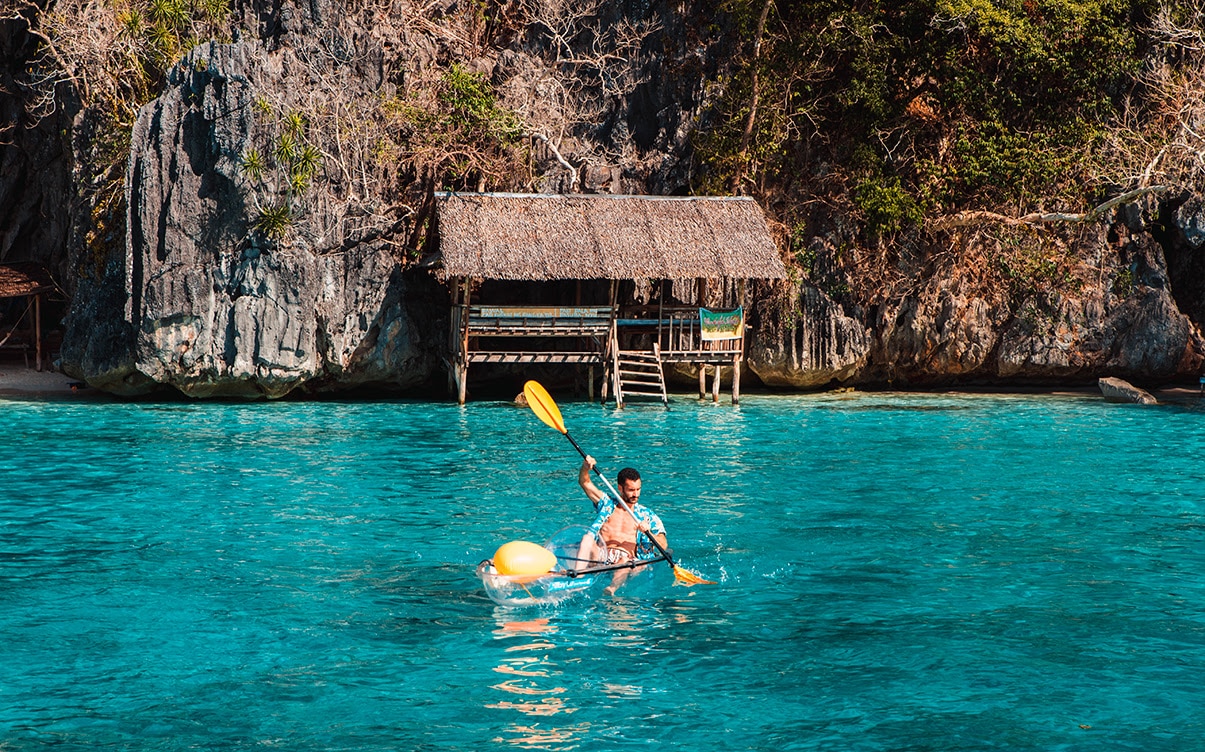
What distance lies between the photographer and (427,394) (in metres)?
25.4

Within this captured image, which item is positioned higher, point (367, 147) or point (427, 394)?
point (367, 147)

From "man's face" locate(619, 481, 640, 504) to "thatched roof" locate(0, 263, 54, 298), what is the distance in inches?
832

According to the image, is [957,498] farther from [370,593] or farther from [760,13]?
[760,13]

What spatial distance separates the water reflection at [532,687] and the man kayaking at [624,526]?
3.56ft

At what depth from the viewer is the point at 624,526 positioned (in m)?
10.3

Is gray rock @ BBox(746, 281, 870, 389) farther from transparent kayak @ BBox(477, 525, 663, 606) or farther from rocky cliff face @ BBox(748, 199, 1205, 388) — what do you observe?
transparent kayak @ BBox(477, 525, 663, 606)

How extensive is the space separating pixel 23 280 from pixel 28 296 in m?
0.87

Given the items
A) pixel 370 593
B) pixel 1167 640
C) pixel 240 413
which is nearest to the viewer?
pixel 1167 640

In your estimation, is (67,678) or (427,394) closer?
(67,678)

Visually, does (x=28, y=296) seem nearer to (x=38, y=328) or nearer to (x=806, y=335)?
(x=38, y=328)

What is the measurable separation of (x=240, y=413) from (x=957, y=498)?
1361cm

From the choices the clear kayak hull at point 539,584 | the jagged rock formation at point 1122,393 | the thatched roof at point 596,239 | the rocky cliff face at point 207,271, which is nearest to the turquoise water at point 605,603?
the clear kayak hull at point 539,584

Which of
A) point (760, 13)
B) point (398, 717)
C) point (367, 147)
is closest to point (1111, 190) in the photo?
point (760, 13)

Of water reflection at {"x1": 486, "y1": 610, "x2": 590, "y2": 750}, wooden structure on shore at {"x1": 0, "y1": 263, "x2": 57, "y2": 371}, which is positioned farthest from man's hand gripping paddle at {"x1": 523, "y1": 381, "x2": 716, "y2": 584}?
wooden structure on shore at {"x1": 0, "y1": 263, "x2": 57, "y2": 371}
